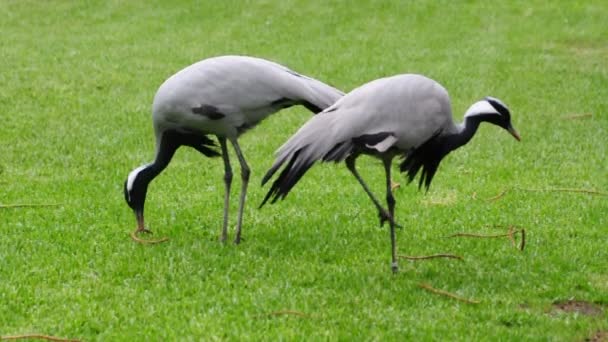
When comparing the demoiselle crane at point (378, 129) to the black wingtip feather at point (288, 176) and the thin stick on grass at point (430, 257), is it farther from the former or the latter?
the thin stick on grass at point (430, 257)

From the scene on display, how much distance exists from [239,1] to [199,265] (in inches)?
487

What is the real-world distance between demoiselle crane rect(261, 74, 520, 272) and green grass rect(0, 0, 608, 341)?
68 centimetres

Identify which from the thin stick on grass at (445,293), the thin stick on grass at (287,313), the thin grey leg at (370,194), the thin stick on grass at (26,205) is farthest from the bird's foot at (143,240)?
the thin stick on grass at (445,293)

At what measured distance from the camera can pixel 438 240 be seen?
273 inches

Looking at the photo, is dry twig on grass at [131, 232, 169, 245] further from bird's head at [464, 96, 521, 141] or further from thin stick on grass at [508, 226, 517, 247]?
thin stick on grass at [508, 226, 517, 247]

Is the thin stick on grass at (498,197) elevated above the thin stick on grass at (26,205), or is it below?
below

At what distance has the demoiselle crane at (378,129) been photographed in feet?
19.4

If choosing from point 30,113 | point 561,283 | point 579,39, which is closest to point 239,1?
point 579,39

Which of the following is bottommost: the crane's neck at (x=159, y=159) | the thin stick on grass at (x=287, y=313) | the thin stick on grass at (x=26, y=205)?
the thin stick on grass at (x=26, y=205)

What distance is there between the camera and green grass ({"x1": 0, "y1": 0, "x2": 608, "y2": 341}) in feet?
17.7

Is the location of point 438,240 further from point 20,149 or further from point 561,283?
point 20,149

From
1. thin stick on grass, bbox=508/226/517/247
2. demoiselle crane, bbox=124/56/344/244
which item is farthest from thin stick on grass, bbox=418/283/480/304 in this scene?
demoiselle crane, bbox=124/56/344/244

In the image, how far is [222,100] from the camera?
658cm

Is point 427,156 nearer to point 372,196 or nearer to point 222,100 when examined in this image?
point 372,196
